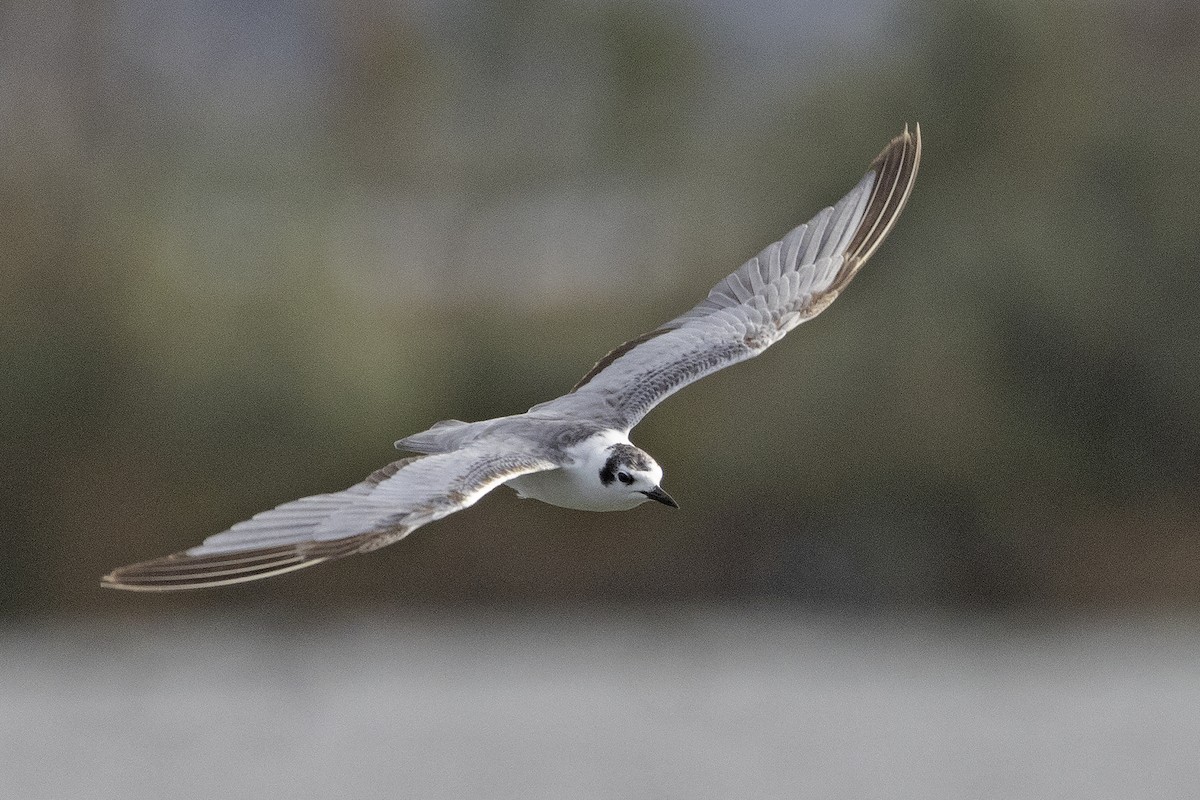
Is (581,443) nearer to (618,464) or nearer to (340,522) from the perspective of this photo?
(618,464)

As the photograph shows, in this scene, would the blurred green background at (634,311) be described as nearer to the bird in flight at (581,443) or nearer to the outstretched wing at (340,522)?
the bird in flight at (581,443)

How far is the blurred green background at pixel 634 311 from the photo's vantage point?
61.9ft

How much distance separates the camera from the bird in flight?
20.9 feet

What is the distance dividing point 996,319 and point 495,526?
568cm

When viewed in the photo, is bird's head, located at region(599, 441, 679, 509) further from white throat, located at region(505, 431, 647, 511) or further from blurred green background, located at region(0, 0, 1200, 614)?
blurred green background, located at region(0, 0, 1200, 614)

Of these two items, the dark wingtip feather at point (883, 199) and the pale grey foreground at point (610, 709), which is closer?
the dark wingtip feather at point (883, 199)

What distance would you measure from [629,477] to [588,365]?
1181cm

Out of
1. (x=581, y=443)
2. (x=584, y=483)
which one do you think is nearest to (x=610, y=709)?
(x=581, y=443)

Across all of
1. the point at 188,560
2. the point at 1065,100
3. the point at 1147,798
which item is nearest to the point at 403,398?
the point at 1065,100

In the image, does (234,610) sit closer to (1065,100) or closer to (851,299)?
(851,299)

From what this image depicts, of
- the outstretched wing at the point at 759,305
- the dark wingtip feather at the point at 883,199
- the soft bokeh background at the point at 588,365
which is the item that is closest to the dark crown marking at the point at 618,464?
the outstretched wing at the point at 759,305

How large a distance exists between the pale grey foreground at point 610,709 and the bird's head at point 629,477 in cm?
1296

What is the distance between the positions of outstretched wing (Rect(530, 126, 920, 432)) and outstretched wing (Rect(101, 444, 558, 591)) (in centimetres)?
124

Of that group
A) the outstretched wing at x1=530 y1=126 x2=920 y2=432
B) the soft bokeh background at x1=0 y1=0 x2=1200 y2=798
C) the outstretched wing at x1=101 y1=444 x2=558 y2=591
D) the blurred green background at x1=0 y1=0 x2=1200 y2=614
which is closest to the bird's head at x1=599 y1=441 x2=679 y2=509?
the outstretched wing at x1=101 y1=444 x2=558 y2=591
